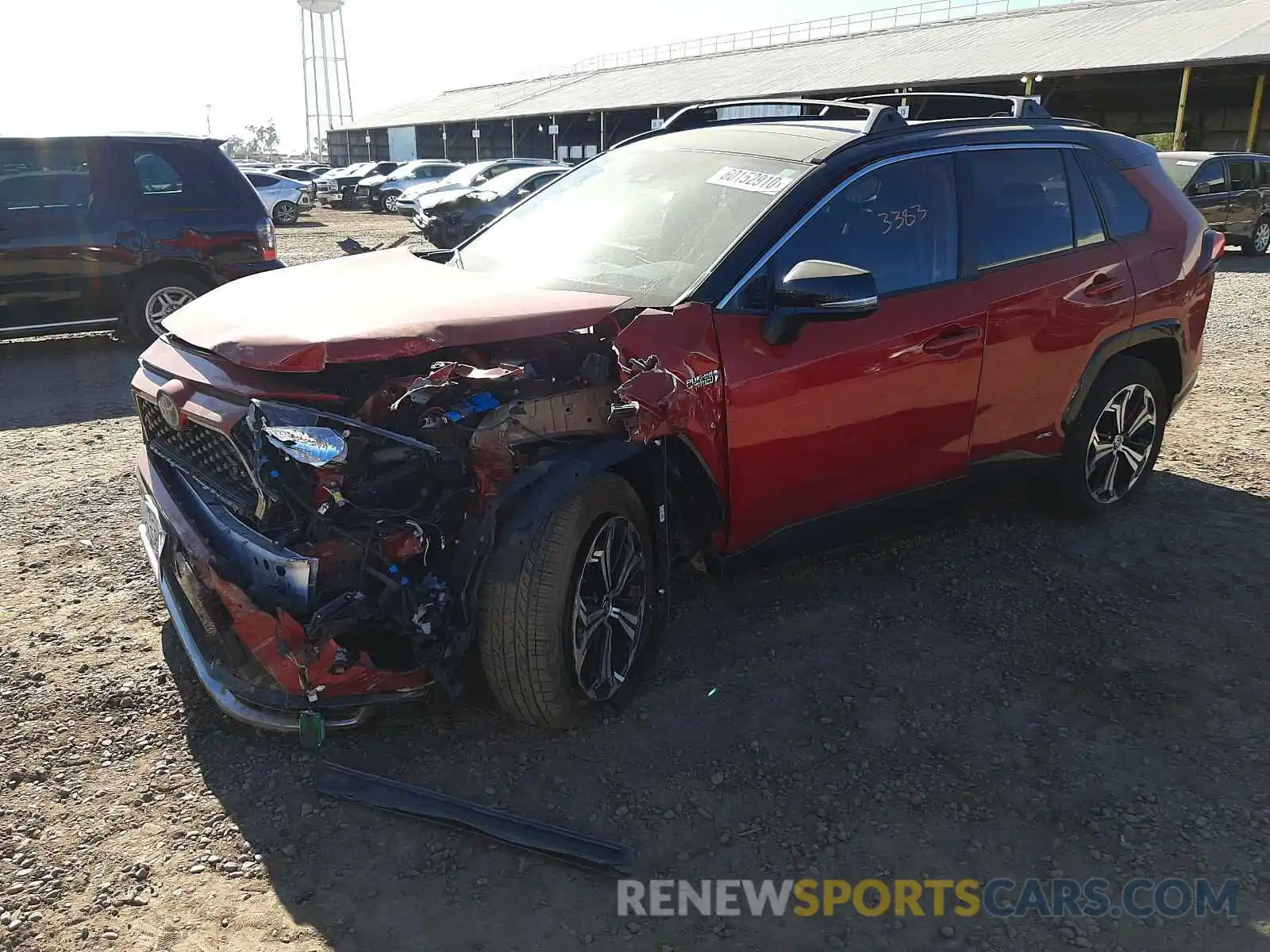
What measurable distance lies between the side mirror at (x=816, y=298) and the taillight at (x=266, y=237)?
6522 mm

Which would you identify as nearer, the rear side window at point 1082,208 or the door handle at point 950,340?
the door handle at point 950,340

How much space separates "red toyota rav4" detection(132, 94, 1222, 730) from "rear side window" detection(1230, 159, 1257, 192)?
1308 centimetres

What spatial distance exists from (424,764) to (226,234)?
268 inches

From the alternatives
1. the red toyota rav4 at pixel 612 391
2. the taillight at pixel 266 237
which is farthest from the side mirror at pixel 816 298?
the taillight at pixel 266 237

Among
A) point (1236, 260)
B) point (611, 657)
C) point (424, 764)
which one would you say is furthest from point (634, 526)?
point (1236, 260)

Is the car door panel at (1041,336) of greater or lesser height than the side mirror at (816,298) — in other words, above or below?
below

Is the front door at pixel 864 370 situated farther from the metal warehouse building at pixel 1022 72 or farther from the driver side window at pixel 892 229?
the metal warehouse building at pixel 1022 72

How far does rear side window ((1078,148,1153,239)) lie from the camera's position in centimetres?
454

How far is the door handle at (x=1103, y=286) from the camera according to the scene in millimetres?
4340

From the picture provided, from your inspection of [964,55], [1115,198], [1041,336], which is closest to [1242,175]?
[1115,198]

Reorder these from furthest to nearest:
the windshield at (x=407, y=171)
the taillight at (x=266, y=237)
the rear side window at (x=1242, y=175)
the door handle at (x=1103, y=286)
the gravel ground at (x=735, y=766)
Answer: the windshield at (x=407, y=171)
the rear side window at (x=1242, y=175)
the taillight at (x=266, y=237)
the door handle at (x=1103, y=286)
the gravel ground at (x=735, y=766)

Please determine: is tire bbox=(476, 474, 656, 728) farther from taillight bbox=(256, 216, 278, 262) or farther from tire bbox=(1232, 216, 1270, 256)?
tire bbox=(1232, 216, 1270, 256)

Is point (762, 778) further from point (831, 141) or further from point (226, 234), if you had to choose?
point (226, 234)

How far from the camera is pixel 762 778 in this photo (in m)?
2.95
